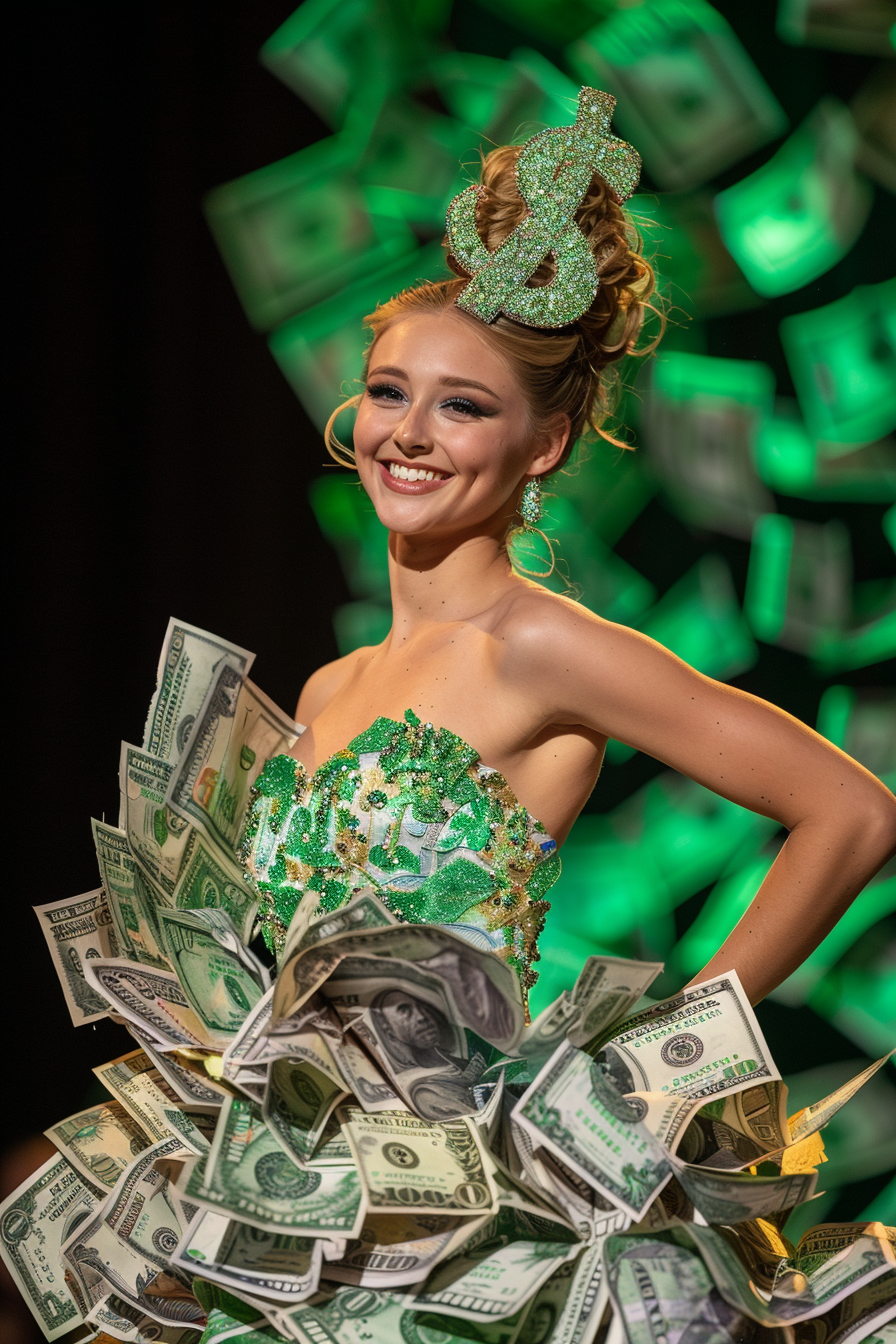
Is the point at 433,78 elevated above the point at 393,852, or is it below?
above

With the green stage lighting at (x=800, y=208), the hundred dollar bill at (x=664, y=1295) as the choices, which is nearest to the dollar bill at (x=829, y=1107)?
the hundred dollar bill at (x=664, y=1295)

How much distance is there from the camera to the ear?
4.25 ft

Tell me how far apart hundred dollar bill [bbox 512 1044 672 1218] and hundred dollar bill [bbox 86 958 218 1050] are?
0.90ft

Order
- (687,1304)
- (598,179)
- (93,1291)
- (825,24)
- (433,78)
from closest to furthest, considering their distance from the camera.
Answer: (687,1304), (93,1291), (598,179), (825,24), (433,78)

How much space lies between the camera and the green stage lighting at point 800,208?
1.64m

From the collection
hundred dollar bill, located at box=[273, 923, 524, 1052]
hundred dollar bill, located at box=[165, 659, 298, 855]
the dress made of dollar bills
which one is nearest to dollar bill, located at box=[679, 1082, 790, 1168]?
the dress made of dollar bills

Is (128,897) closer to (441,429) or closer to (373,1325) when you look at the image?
(373,1325)

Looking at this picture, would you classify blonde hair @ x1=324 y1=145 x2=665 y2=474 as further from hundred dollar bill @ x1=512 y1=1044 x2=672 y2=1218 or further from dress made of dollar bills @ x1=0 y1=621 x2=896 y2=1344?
hundred dollar bill @ x1=512 y1=1044 x2=672 y2=1218

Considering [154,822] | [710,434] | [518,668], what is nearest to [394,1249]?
[154,822]

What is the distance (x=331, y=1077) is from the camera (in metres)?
0.92

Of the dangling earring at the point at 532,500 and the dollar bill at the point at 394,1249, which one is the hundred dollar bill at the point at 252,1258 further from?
the dangling earring at the point at 532,500

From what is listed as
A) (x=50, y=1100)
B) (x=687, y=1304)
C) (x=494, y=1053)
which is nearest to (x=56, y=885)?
(x=50, y=1100)

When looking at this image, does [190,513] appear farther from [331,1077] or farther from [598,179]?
[331,1077]

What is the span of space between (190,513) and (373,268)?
447mm
